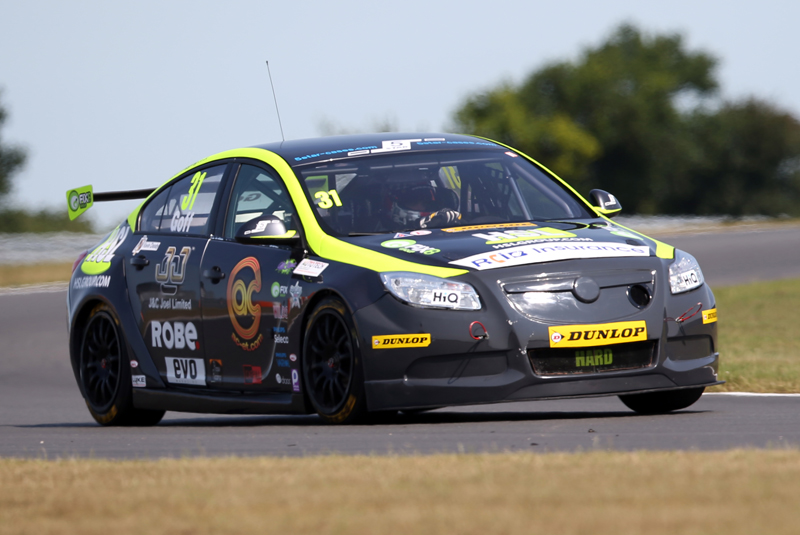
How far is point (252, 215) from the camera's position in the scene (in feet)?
26.7

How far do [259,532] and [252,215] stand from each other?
177 inches

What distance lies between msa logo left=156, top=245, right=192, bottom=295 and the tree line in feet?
205

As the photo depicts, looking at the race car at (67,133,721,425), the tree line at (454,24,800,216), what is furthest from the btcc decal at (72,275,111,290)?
the tree line at (454,24,800,216)

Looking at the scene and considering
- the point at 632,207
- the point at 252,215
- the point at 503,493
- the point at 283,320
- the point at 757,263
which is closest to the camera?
the point at 503,493

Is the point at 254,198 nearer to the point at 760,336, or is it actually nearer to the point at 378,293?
the point at 378,293

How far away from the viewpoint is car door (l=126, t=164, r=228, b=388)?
8.22m

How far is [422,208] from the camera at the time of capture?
25.5ft

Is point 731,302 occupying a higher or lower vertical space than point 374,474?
lower

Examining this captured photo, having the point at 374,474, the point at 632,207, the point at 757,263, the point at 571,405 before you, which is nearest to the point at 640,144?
the point at 632,207

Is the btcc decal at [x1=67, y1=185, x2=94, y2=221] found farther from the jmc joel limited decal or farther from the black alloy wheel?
the jmc joel limited decal

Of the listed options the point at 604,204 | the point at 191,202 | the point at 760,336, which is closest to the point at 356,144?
the point at 191,202

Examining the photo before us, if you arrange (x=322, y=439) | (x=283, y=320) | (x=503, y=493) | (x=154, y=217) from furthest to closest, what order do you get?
(x=154, y=217) < (x=283, y=320) < (x=322, y=439) < (x=503, y=493)

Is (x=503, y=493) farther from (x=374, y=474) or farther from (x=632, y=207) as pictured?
(x=632, y=207)

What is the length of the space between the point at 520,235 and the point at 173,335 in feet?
7.64
